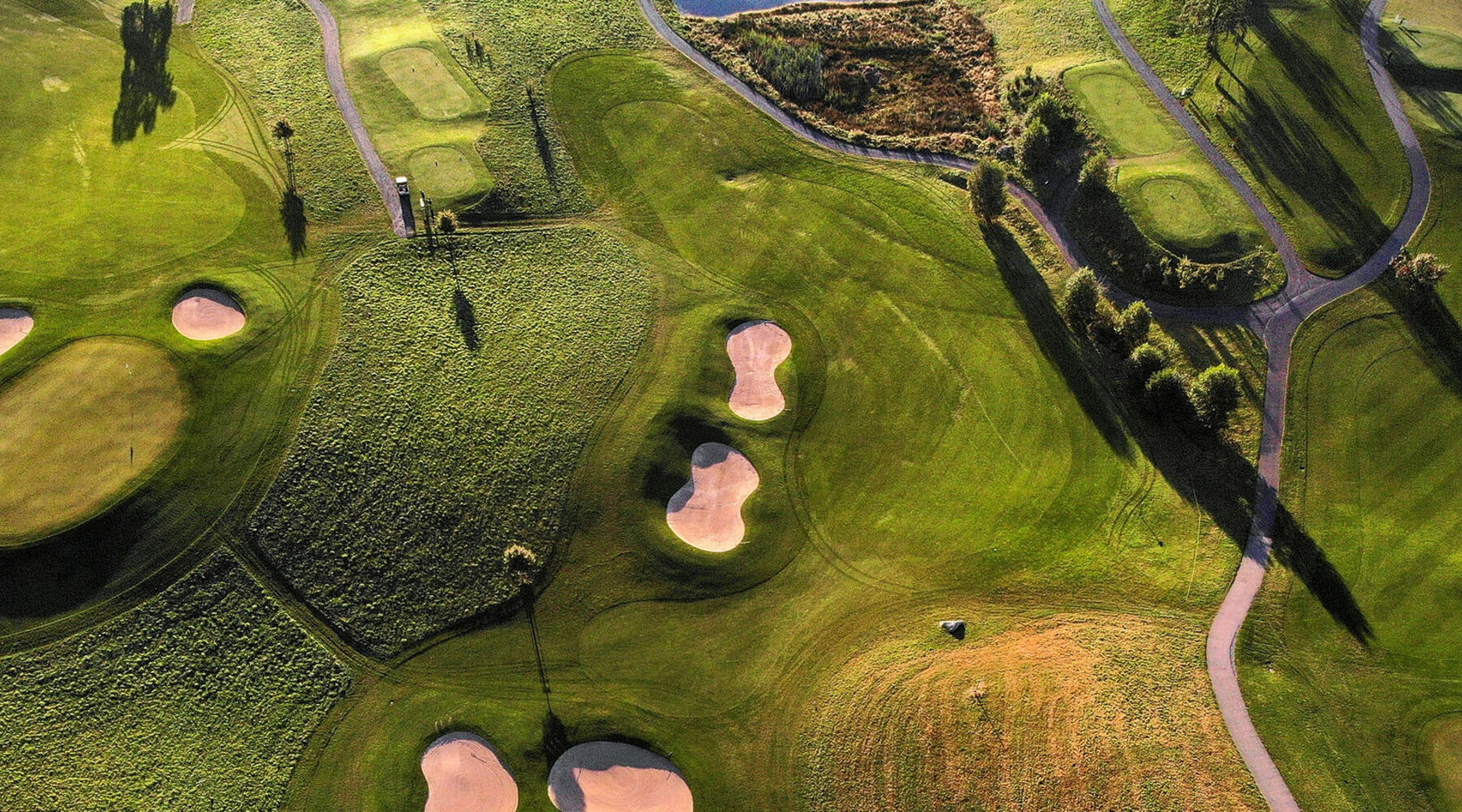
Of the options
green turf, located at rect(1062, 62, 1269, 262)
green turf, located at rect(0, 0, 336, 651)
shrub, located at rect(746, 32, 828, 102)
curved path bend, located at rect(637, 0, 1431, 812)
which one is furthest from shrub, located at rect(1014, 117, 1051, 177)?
green turf, located at rect(0, 0, 336, 651)

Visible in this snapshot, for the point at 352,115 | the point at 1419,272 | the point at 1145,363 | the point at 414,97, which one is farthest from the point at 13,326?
the point at 1419,272

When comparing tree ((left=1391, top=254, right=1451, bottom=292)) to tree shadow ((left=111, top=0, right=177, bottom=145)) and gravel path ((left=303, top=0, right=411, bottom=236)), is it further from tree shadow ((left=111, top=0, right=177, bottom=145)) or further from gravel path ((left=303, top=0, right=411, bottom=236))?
tree shadow ((left=111, top=0, right=177, bottom=145))

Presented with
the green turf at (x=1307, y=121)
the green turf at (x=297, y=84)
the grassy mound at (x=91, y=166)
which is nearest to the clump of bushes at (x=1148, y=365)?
the green turf at (x=1307, y=121)

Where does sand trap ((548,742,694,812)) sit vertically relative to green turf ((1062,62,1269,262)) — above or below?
below

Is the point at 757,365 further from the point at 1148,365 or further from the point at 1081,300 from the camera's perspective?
the point at 1148,365

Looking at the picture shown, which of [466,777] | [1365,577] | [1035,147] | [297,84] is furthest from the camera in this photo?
[297,84]

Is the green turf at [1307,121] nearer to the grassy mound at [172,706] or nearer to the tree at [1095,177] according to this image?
the tree at [1095,177]

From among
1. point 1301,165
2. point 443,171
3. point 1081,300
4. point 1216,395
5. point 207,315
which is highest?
point 1301,165
